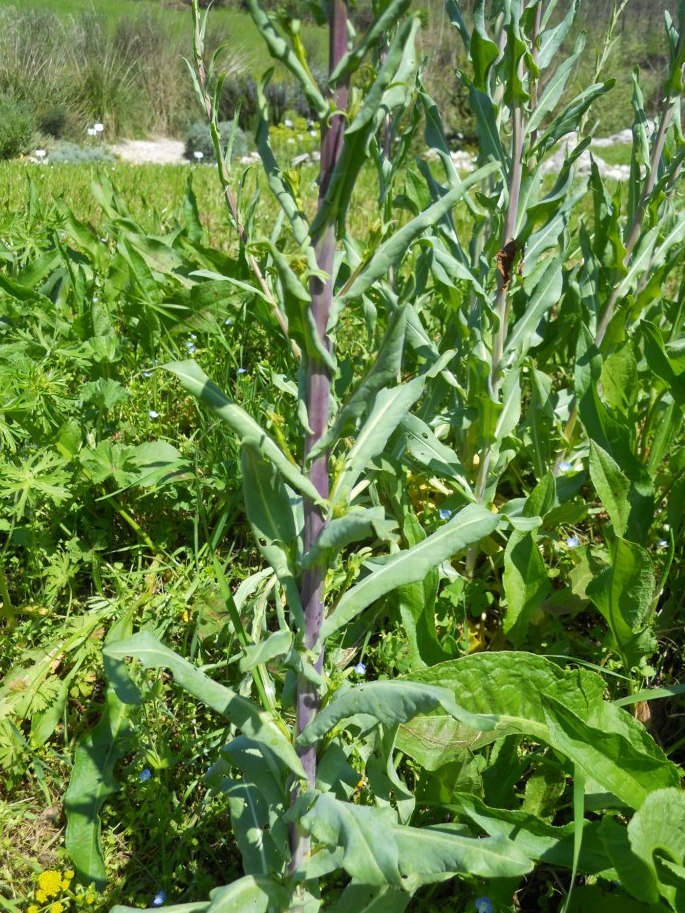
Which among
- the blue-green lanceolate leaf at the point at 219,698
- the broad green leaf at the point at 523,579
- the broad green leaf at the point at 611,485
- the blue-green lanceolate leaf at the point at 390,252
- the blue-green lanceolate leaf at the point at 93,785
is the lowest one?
the blue-green lanceolate leaf at the point at 93,785

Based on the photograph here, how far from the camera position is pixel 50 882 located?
1.53 m

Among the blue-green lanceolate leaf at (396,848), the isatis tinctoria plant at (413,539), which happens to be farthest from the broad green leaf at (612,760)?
the blue-green lanceolate leaf at (396,848)

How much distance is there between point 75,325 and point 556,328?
164cm

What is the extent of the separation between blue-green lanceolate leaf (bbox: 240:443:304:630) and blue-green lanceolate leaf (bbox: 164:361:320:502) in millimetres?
55

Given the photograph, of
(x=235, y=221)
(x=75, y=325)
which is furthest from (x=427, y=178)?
(x=75, y=325)

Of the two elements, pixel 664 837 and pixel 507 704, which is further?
pixel 507 704

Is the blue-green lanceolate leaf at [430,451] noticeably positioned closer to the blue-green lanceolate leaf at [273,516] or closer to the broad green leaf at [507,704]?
the broad green leaf at [507,704]

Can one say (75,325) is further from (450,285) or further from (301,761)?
(301,761)

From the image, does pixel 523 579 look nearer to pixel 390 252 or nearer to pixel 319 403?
pixel 319 403

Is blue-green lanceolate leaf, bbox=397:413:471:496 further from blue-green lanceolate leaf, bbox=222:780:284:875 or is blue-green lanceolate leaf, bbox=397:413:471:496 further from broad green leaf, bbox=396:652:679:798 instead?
blue-green lanceolate leaf, bbox=222:780:284:875

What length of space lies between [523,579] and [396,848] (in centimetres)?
97

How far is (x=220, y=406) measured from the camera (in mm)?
1120

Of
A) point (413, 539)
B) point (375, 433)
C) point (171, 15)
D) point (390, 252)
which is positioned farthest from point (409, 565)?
point (171, 15)

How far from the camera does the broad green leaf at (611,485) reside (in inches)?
81.1
